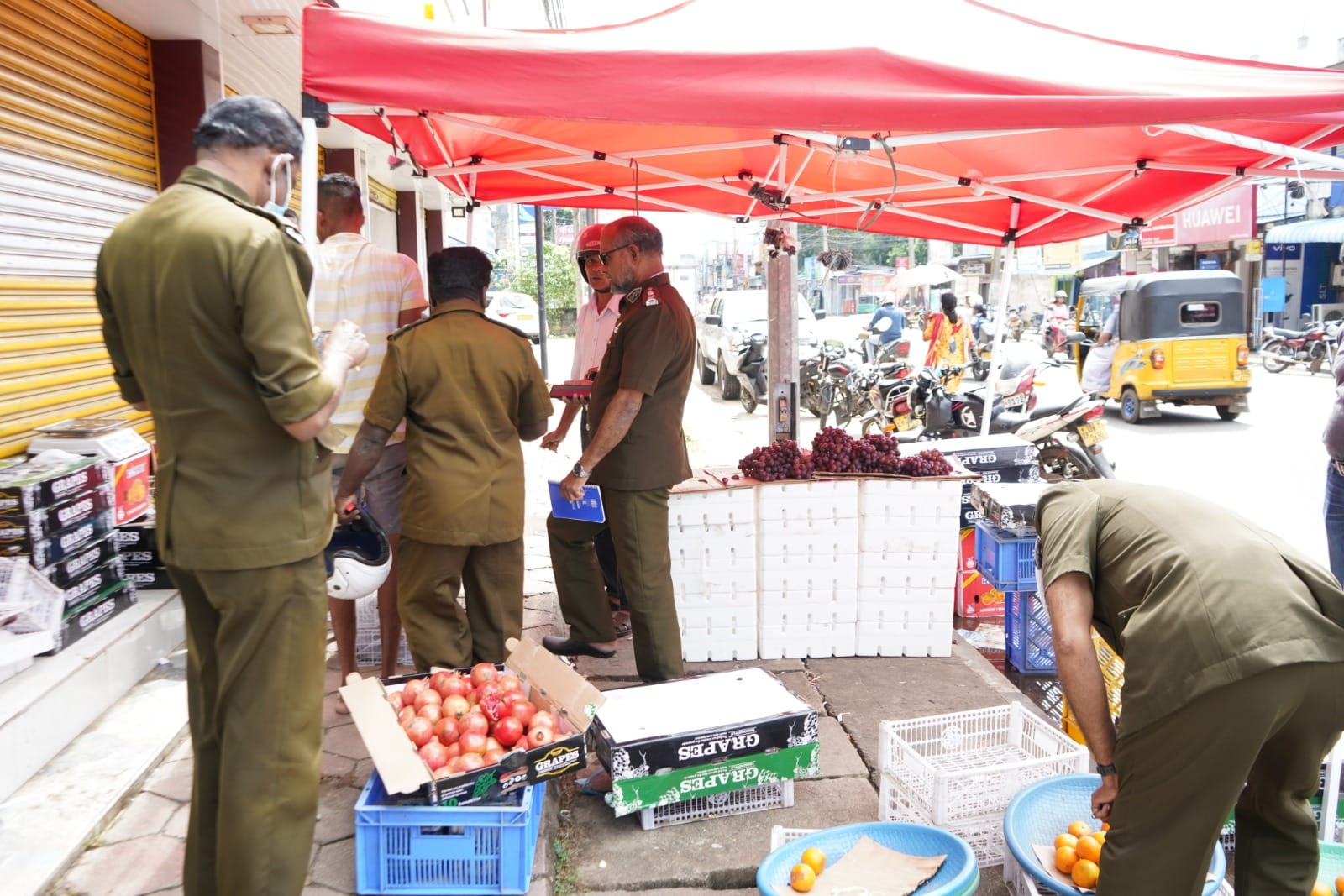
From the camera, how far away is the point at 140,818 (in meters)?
3.17

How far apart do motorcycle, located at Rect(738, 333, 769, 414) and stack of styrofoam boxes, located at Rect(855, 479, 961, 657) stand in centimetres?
1012

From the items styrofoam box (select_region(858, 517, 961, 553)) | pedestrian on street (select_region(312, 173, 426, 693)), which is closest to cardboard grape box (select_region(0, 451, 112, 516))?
pedestrian on street (select_region(312, 173, 426, 693))

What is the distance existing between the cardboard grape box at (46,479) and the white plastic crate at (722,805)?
2.54 metres

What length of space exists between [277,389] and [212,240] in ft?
1.16

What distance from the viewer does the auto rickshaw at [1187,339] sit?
41.0 feet

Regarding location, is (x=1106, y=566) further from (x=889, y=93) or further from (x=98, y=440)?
(x=98, y=440)

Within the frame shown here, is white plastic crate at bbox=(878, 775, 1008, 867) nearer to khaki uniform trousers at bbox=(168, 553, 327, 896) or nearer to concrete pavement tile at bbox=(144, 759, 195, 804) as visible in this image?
khaki uniform trousers at bbox=(168, 553, 327, 896)

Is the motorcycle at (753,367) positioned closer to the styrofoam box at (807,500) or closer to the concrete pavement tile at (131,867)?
the styrofoam box at (807,500)

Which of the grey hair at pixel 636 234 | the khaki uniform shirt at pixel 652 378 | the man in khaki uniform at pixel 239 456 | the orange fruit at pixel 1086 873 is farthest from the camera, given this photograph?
the grey hair at pixel 636 234

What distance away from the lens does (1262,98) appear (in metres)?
3.06

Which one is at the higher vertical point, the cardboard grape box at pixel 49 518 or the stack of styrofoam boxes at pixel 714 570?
the cardboard grape box at pixel 49 518

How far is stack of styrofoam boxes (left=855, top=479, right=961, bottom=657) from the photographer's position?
4.70 metres

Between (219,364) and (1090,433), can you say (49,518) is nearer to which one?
(219,364)

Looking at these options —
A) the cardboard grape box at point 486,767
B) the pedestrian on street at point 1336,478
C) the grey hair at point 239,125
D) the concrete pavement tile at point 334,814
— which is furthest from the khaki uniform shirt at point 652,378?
the pedestrian on street at point 1336,478
